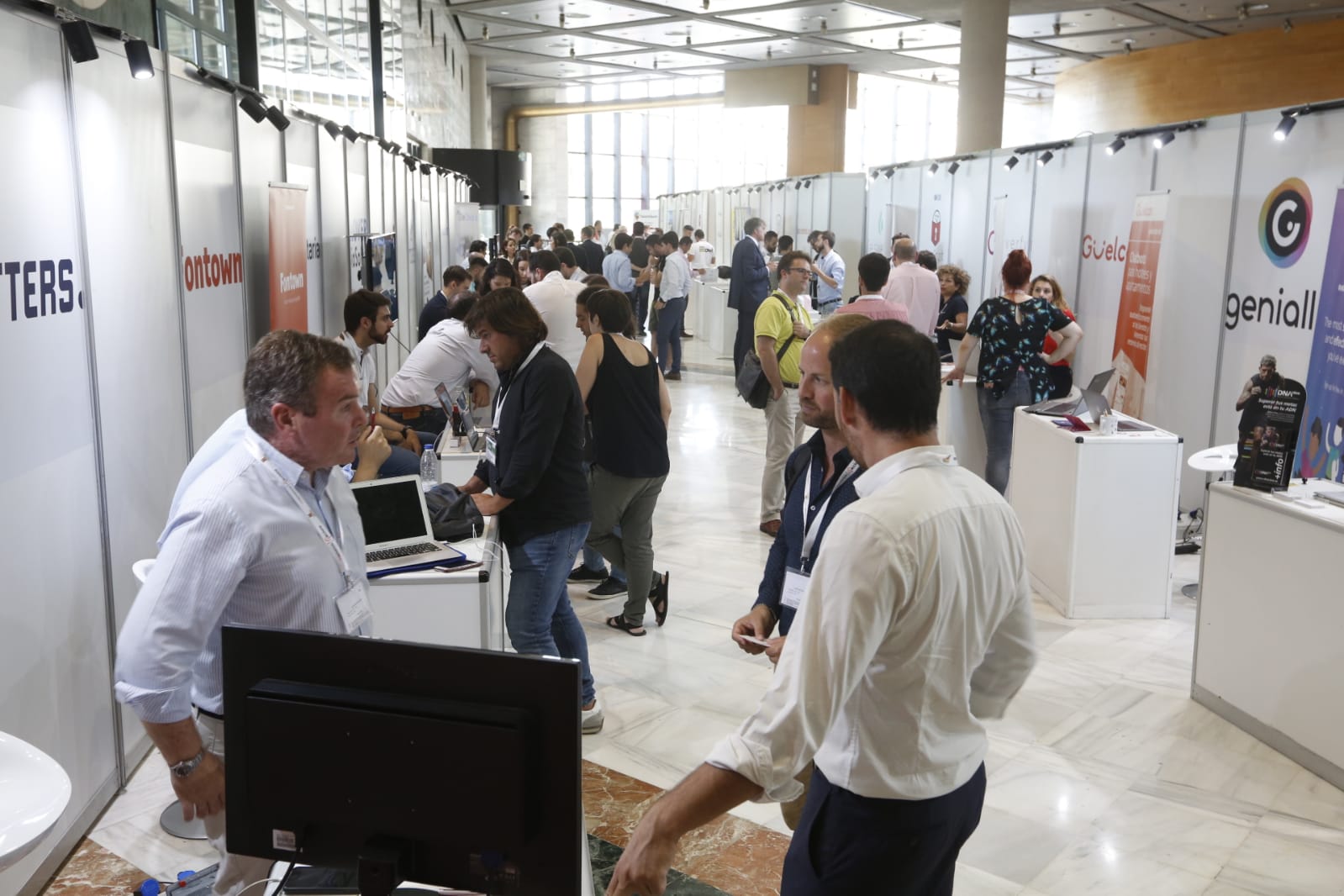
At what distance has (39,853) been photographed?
3010mm

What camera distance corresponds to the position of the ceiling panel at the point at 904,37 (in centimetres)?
1748

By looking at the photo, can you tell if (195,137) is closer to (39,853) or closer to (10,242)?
(10,242)

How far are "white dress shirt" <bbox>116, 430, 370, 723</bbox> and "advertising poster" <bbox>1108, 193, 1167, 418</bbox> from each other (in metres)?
6.10

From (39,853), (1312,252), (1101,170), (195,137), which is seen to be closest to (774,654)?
(39,853)

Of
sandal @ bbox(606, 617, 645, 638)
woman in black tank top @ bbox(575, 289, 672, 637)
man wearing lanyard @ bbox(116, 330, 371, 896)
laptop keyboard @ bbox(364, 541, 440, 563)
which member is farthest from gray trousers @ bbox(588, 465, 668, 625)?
man wearing lanyard @ bbox(116, 330, 371, 896)

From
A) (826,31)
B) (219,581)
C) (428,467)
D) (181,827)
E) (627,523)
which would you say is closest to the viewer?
(219,581)

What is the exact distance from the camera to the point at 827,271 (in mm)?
12570

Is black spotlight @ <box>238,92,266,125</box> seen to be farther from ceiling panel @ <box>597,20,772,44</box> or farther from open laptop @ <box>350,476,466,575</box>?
ceiling panel @ <box>597,20,772,44</box>

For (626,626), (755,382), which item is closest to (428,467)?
(626,626)

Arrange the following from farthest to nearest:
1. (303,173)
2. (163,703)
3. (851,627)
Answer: (303,173) → (163,703) → (851,627)

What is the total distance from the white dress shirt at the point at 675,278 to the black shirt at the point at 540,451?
9145mm

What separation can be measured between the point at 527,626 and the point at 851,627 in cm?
243

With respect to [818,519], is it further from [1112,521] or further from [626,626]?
[1112,521]

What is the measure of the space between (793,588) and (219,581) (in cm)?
123
